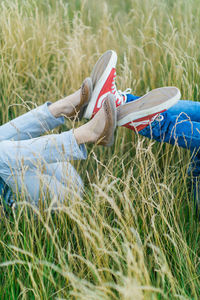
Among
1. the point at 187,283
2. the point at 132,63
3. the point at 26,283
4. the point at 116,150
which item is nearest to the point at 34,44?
the point at 132,63

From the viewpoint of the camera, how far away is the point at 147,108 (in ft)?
5.20

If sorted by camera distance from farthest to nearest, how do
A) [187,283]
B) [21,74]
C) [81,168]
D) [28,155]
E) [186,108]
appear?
1. [21,74]
2. [81,168]
3. [186,108]
4. [28,155]
5. [187,283]

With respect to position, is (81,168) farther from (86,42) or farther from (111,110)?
(86,42)

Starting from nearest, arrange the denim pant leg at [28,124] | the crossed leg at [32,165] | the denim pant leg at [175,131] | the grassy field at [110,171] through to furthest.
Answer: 1. the grassy field at [110,171]
2. the crossed leg at [32,165]
3. the denim pant leg at [175,131]
4. the denim pant leg at [28,124]

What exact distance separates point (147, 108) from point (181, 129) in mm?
199

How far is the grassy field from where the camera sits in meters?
1.25

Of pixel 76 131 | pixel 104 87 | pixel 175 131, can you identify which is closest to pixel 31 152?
pixel 76 131

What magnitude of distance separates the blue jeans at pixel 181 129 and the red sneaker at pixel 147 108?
47 mm

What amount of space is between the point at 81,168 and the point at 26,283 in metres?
0.81

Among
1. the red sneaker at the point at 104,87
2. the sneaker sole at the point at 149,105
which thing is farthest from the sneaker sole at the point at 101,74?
the sneaker sole at the point at 149,105

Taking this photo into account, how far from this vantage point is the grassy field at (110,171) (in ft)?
4.11

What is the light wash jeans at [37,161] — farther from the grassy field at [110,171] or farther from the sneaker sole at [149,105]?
the sneaker sole at [149,105]

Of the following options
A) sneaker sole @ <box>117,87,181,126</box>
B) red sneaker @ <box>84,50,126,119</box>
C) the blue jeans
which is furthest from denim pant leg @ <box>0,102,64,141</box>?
the blue jeans

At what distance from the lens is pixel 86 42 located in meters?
2.82
